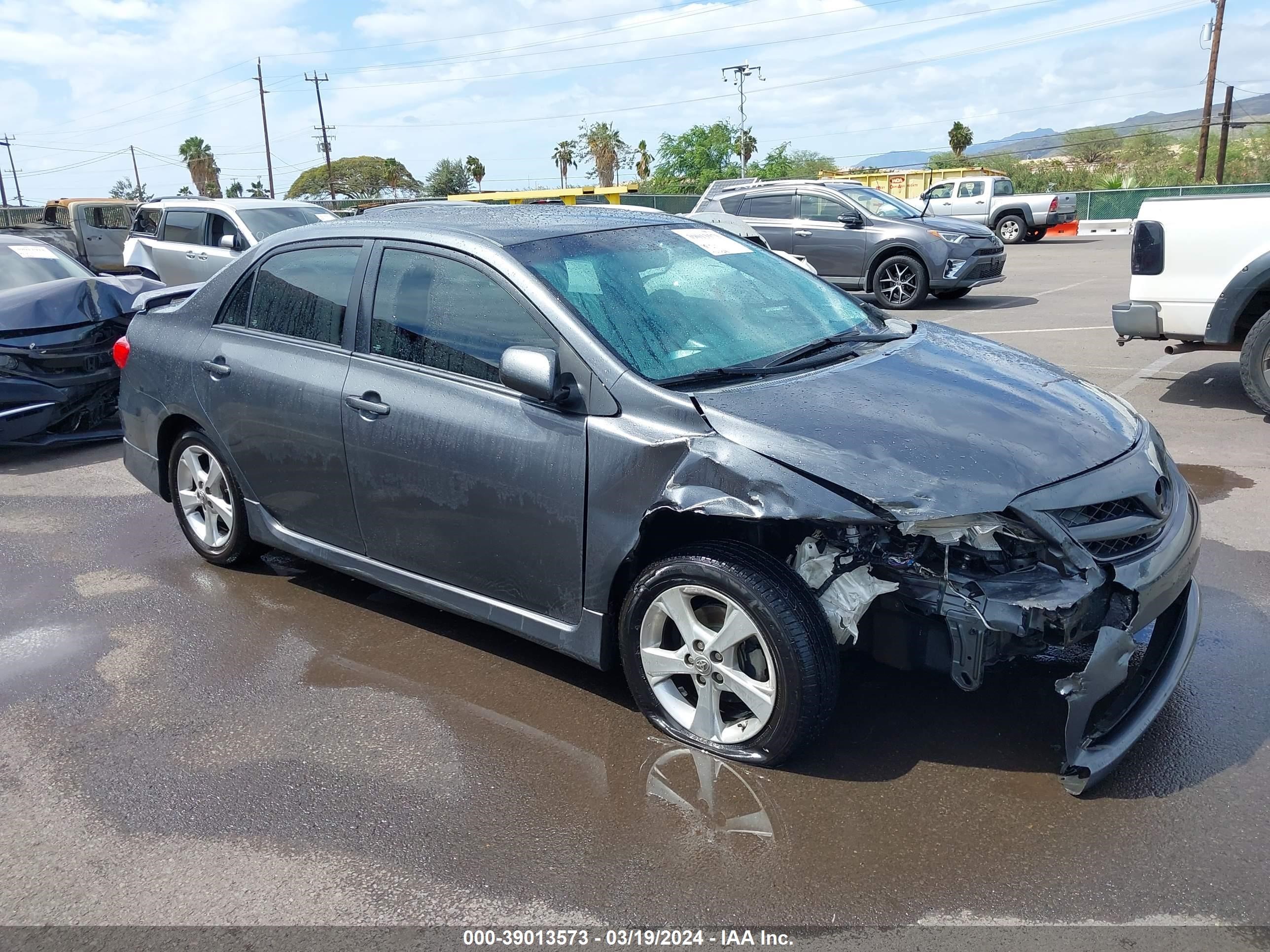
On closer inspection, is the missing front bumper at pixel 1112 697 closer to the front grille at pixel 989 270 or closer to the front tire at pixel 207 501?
the front tire at pixel 207 501

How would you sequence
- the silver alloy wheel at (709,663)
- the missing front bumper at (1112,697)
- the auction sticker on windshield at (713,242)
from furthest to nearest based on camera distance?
the auction sticker on windshield at (713,242), the silver alloy wheel at (709,663), the missing front bumper at (1112,697)

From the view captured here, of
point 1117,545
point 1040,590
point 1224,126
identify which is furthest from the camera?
point 1224,126

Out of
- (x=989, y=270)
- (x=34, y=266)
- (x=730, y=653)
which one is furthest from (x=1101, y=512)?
(x=989, y=270)

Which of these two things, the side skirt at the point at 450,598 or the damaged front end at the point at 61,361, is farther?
the damaged front end at the point at 61,361

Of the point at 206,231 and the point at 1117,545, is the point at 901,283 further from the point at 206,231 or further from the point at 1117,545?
the point at 1117,545

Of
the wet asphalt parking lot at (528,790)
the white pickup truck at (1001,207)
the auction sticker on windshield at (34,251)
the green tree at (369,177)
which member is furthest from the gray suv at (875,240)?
the green tree at (369,177)

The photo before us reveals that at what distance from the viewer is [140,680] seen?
414 cm

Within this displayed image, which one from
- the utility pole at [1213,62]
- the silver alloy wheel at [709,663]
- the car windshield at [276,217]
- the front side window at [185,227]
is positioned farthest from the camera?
the utility pole at [1213,62]

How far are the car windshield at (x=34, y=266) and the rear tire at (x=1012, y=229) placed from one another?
25.7 metres

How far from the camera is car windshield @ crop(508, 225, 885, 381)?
3.62 metres

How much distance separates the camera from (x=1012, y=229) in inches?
1167

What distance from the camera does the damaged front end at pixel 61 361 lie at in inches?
291

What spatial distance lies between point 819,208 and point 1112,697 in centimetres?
1274

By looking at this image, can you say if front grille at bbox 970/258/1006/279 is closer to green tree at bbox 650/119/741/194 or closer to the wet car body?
the wet car body
